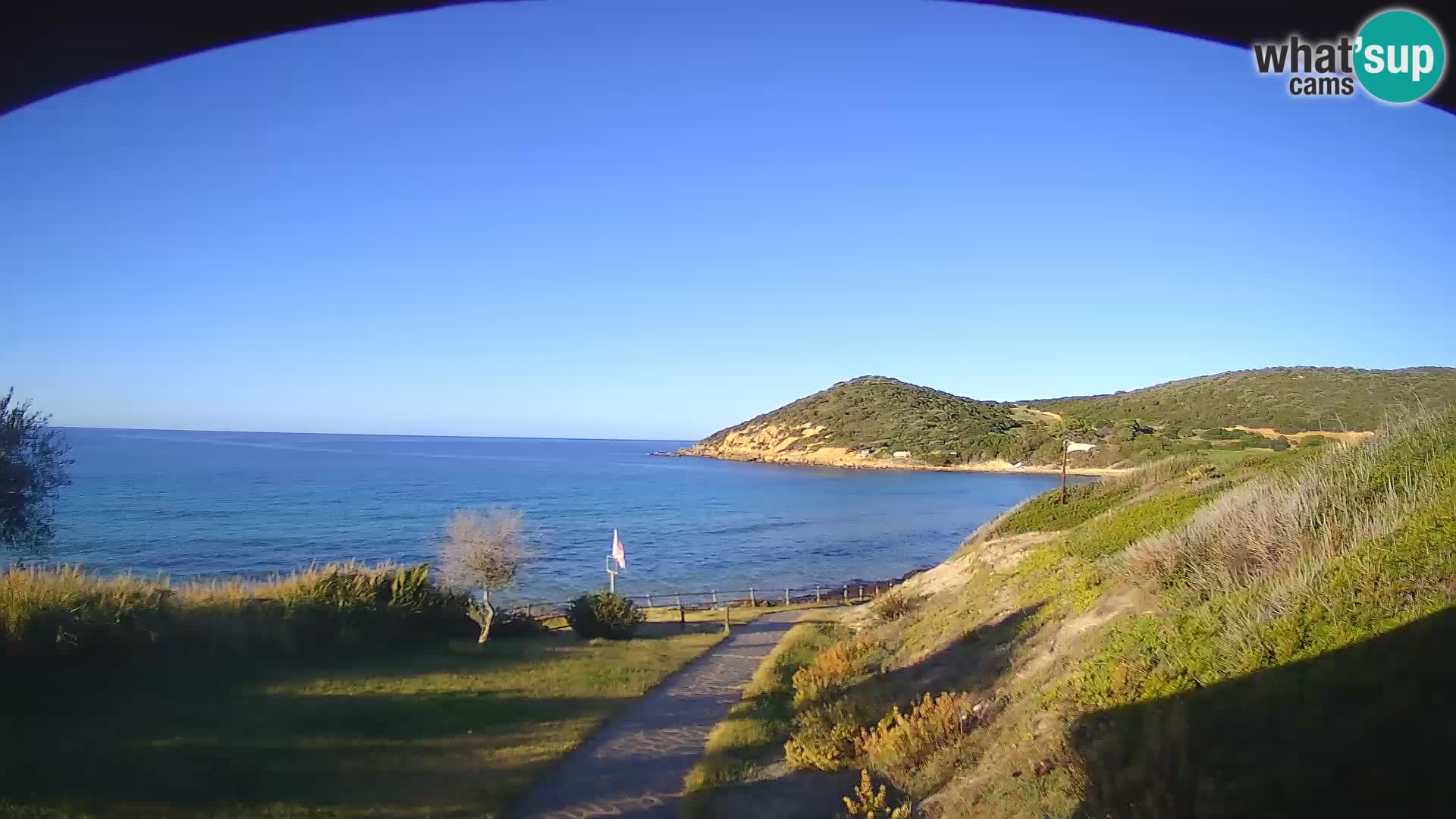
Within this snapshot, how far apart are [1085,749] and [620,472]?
132 metres

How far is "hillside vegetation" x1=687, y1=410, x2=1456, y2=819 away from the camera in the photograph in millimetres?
3975

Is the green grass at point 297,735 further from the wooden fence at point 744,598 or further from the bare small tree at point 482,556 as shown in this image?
the wooden fence at point 744,598

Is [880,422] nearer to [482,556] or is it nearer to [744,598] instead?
[744,598]

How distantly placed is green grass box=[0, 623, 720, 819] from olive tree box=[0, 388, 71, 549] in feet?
13.7

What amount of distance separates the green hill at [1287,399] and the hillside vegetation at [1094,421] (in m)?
0.17

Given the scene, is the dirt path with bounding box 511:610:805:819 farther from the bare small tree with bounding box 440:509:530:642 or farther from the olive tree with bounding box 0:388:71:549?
the olive tree with bounding box 0:388:71:549

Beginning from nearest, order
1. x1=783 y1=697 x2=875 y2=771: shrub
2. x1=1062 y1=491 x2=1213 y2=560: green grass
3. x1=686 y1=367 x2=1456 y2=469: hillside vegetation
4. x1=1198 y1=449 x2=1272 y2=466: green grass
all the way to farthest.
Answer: x1=783 y1=697 x2=875 y2=771: shrub → x1=1062 y1=491 x2=1213 y2=560: green grass → x1=1198 y1=449 x2=1272 y2=466: green grass → x1=686 y1=367 x2=1456 y2=469: hillside vegetation

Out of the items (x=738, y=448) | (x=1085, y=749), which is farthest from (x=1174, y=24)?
(x=738, y=448)

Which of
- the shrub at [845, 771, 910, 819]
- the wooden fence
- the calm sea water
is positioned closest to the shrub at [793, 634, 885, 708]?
the shrub at [845, 771, 910, 819]

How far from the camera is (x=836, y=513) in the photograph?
72.9 m

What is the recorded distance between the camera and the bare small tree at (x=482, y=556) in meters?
21.8

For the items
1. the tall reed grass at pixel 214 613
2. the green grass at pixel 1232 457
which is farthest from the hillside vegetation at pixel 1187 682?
the tall reed grass at pixel 214 613

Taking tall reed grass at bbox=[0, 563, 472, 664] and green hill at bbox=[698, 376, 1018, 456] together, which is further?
green hill at bbox=[698, 376, 1018, 456]

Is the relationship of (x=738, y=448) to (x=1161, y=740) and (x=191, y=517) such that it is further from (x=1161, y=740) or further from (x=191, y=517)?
(x=1161, y=740)
